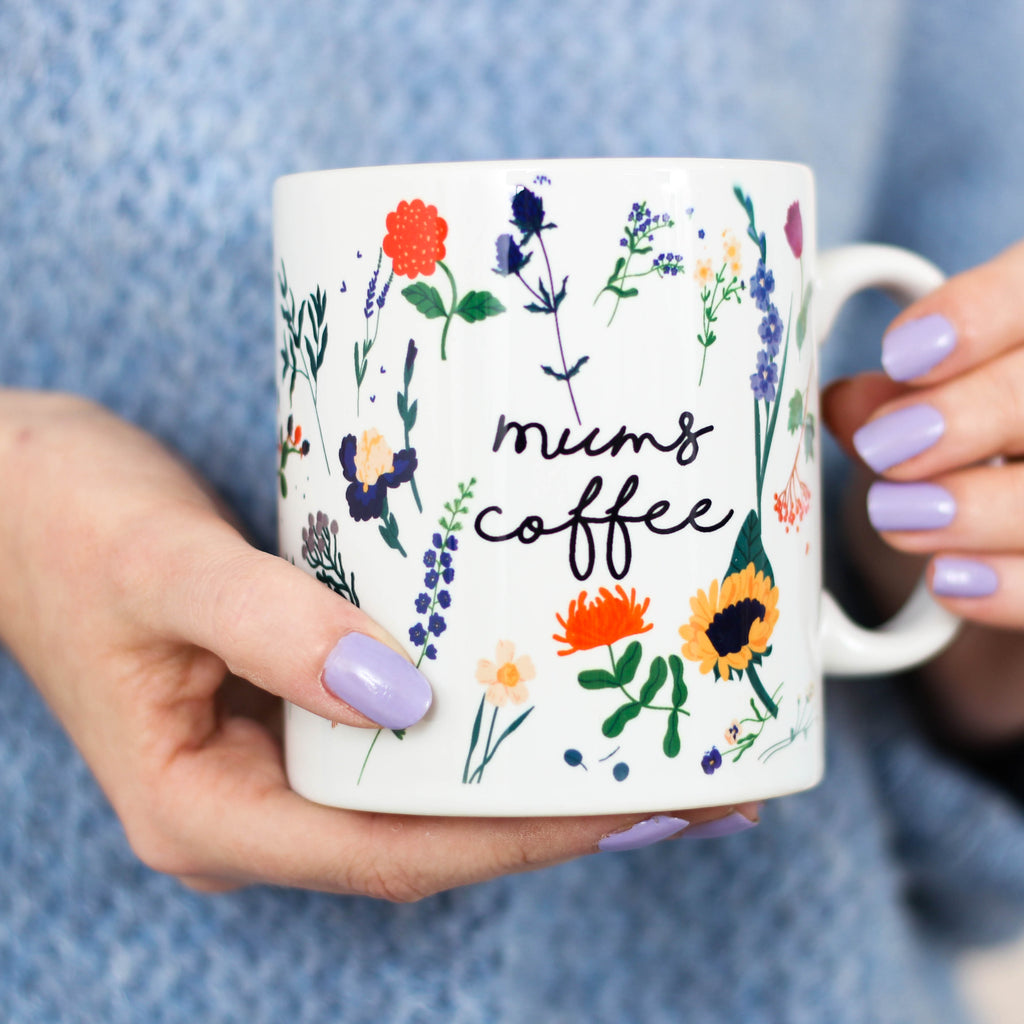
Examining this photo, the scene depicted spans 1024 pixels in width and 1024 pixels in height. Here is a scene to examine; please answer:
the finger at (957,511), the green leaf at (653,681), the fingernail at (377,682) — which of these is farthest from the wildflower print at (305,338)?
the finger at (957,511)

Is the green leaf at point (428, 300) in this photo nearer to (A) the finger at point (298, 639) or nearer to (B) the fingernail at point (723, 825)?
(A) the finger at point (298, 639)

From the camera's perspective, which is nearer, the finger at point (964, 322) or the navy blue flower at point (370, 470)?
the navy blue flower at point (370, 470)

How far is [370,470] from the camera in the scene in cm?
53

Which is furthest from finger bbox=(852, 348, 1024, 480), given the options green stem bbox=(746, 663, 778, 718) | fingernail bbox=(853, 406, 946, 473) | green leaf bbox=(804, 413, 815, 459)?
green stem bbox=(746, 663, 778, 718)

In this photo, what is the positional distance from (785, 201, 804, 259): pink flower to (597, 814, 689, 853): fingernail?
33 cm

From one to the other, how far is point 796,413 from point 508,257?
0.64ft

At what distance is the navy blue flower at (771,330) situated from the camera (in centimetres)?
54

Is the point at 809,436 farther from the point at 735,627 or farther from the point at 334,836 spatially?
the point at 334,836

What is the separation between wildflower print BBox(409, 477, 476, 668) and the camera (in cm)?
51

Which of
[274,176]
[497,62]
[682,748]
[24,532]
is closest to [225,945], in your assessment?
[24,532]

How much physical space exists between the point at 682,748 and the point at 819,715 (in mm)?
137

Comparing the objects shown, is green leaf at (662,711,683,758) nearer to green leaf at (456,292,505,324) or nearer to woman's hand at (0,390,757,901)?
woman's hand at (0,390,757,901)

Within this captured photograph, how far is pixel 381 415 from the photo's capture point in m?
0.53

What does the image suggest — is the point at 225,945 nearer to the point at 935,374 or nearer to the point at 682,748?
the point at 682,748
